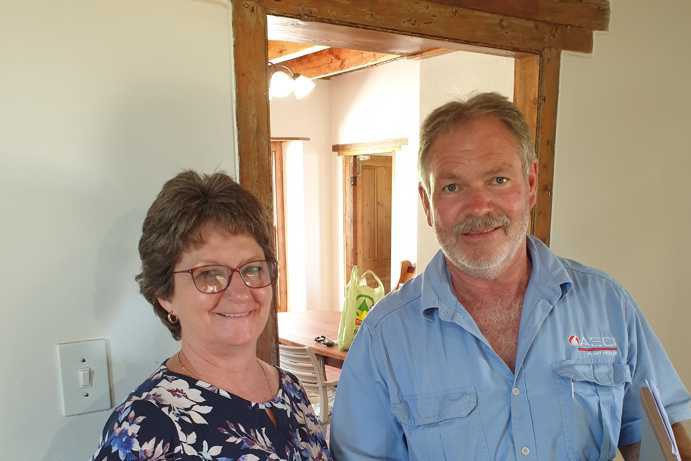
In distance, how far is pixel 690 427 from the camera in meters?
2.05

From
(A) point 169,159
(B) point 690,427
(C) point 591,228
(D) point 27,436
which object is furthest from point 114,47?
(B) point 690,427

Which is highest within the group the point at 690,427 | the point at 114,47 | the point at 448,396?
the point at 114,47

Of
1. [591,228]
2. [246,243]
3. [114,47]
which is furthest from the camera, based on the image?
[591,228]

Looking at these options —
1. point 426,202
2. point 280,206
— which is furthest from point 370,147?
point 426,202

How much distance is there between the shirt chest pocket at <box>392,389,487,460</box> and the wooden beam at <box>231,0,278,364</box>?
60cm

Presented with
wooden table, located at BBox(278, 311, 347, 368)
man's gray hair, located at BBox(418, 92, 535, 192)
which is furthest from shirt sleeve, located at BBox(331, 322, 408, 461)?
wooden table, located at BBox(278, 311, 347, 368)

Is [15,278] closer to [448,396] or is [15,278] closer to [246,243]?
[246,243]

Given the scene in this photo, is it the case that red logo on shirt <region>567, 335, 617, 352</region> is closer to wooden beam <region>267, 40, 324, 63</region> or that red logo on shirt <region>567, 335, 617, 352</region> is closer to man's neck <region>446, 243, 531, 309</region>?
man's neck <region>446, 243, 531, 309</region>

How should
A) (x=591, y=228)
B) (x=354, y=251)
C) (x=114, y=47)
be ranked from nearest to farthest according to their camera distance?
(x=114, y=47), (x=591, y=228), (x=354, y=251)

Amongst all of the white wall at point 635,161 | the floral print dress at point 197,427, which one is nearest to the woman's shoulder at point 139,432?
the floral print dress at point 197,427

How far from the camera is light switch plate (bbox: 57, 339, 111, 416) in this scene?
1045mm

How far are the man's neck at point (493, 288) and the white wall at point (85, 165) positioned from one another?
0.70 metres

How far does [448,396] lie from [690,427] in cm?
166

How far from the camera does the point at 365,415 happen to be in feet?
3.64
